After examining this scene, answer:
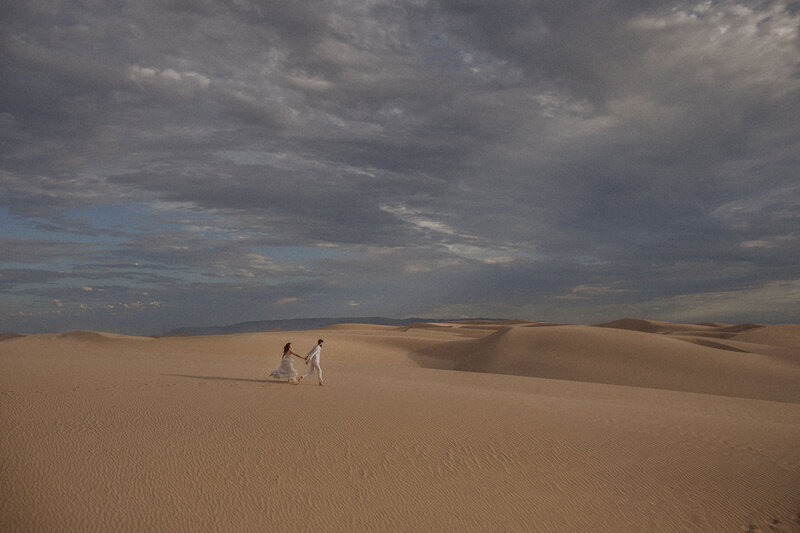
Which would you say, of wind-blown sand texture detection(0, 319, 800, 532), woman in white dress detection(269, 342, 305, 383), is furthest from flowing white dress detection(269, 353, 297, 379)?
wind-blown sand texture detection(0, 319, 800, 532)

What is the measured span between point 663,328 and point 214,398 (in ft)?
228

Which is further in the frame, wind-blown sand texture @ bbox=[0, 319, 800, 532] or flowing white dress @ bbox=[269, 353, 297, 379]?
flowing white dress @ bbox=[269, 353, 297, 379]

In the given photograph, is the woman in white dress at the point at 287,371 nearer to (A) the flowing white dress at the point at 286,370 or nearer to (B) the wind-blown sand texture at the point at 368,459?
(A) the flowing white dress at the point at 286,370

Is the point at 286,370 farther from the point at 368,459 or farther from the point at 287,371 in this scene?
the point at 368,459

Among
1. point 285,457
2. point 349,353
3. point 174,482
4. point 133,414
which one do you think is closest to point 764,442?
point 285,457

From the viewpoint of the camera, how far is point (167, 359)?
900 inches

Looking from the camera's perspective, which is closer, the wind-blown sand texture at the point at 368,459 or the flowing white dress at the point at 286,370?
the wind-blown sand texture at the point at 368,459

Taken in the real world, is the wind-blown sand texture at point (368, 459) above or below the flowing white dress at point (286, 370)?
below

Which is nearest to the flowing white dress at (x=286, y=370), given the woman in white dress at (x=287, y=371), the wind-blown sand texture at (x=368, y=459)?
the woman in white dress at (x=287, y=371)

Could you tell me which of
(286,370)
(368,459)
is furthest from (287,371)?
(368,459)

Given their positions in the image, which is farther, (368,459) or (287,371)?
(287,371)

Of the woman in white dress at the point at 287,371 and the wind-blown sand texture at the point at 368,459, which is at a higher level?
the woman in white dress at the point at 287,371

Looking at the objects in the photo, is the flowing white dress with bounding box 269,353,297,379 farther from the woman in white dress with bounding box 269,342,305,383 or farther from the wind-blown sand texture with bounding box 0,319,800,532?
the wind-blown sand texture with bounding box 0,319,800,532

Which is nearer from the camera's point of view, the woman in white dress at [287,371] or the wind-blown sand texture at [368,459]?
the wind-blown sand texture at [368,459]
